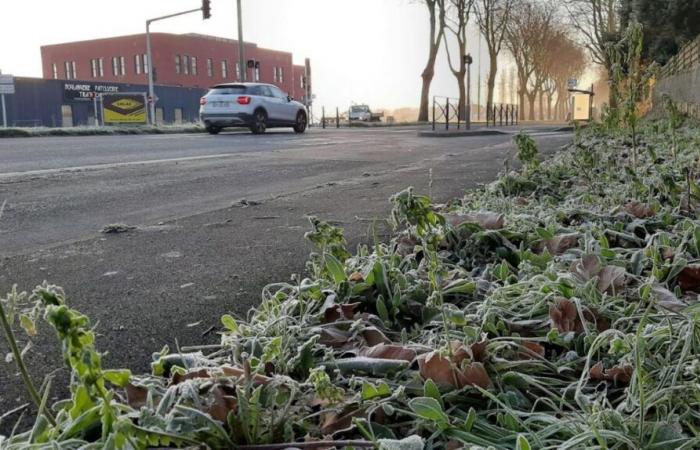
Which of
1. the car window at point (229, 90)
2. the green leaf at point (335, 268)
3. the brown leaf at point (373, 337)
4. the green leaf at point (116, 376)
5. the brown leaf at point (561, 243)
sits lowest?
the brown leaf at point (373, 337)

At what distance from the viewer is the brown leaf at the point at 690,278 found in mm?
1811

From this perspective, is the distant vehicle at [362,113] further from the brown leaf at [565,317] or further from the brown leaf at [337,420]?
the brown leaf at [337,420]

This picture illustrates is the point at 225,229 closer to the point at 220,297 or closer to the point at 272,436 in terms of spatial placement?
the point at 220,297

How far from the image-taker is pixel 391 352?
1354 millimetres

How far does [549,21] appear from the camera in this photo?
49.6 meters

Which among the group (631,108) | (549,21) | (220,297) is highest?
(549,21)

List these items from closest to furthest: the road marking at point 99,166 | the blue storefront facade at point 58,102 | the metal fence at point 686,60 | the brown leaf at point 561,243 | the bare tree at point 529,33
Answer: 1. the brown leaf at point 561,243
2. the road marking at point 99,166
3. the metal fence at point 686,60
4. the blue storefront facade at point 58,102
5. the bare tree at point 529,33

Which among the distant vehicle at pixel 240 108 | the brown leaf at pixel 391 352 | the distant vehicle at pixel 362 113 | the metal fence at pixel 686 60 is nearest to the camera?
the brown leaf at pixel 391 352

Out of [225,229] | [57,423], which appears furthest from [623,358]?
[225,229]

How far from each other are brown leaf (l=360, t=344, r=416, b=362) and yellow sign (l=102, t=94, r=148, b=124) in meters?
30.0

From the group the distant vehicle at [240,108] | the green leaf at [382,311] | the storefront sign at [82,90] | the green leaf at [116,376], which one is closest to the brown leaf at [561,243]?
the green leaf at [382,311]

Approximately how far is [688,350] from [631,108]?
117 inches

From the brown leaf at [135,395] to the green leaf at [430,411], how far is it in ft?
1.57

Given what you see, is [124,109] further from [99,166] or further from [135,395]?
[135,395]
